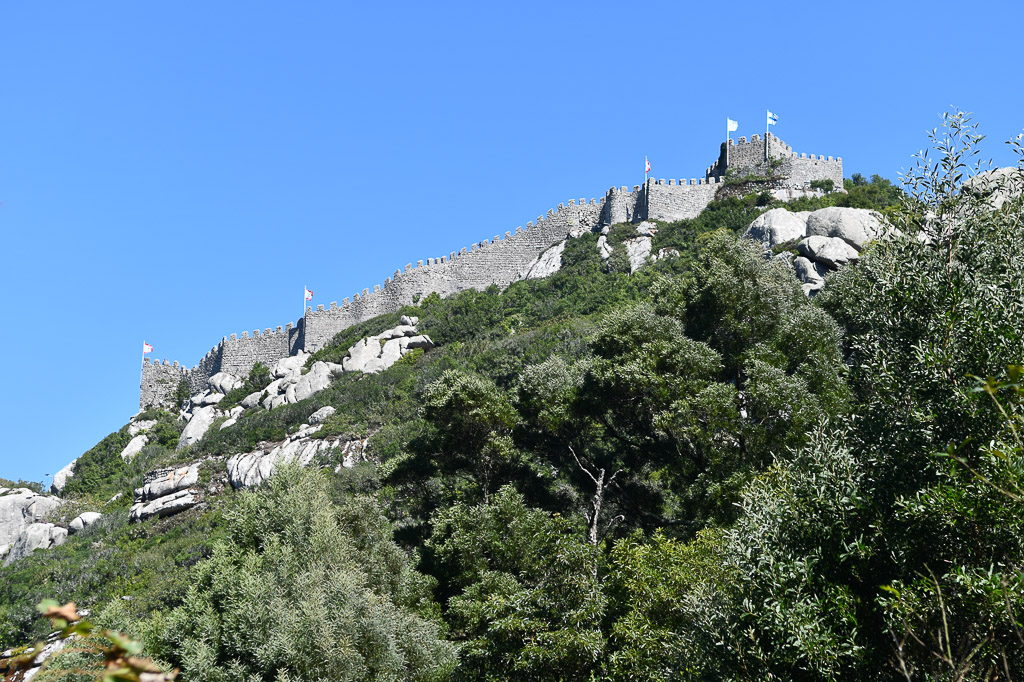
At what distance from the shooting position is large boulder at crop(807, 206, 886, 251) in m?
32.5

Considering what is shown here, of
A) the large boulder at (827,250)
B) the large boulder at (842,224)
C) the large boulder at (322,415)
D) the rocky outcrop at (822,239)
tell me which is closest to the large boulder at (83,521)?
the large boulder at (322,415)

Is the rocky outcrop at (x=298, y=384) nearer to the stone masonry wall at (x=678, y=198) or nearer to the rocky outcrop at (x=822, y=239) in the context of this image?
the stone masonry wall at (x=678, y=198)

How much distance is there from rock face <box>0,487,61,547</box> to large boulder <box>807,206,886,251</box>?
117 feet

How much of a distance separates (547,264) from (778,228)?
16151mm

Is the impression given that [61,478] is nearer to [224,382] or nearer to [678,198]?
[224,382]

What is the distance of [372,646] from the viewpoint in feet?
56.1

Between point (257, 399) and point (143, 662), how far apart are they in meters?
48.2

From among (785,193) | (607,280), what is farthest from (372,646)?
(785,193)

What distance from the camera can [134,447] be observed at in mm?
49562

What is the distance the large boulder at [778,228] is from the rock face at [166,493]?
25.1m

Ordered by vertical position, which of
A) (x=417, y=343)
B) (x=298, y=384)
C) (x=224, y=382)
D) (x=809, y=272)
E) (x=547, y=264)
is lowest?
(x=809, y=272)

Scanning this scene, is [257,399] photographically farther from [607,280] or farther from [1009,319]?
[1009,319]

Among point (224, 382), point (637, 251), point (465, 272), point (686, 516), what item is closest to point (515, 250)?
point (465, 272)

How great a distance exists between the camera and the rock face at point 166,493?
3659 cm
